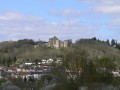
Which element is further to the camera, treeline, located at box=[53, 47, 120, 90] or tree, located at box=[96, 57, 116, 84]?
tree, located at box=[96, 57, 116, 84]

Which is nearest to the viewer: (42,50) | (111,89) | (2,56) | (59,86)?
(111,89)

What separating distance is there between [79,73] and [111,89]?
10.7m

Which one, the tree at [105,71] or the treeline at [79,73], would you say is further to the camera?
the tree at [105,71]

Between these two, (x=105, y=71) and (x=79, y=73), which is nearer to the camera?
(x=79, y=73)

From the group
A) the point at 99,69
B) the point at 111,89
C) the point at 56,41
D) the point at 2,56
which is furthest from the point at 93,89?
the point at 56,41

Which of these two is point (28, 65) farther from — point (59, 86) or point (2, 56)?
point (59, 86)

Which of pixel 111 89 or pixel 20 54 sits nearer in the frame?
pixel 111 89

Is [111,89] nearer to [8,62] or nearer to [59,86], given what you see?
[59,86]

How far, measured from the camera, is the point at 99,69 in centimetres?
4262

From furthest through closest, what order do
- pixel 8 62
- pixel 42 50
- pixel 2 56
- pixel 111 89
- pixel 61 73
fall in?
→ 1. pixel 42 50
2. pixel 8 62
3. pixel 2 56
4. pixel 61 73
5. pixel 111 89

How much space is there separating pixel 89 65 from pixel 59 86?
4.23 m

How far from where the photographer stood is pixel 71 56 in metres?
41.5

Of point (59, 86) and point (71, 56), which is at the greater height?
point (71, 56)

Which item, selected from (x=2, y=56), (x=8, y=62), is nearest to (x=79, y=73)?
(x=2, y=56)
